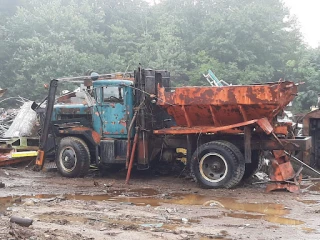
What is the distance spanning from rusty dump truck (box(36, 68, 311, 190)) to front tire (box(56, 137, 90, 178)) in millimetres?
26

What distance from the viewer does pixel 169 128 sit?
10.9m

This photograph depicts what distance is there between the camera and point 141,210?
25.8 feet

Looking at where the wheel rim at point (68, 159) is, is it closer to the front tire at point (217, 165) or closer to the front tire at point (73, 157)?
the front tire at point (73, 157)

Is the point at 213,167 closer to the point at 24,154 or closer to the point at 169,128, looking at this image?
the point at 169,128

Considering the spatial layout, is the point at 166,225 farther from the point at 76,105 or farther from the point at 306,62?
the point at 306,62

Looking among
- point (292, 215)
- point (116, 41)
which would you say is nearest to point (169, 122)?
point (292, 215)

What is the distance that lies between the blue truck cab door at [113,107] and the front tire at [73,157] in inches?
26.8

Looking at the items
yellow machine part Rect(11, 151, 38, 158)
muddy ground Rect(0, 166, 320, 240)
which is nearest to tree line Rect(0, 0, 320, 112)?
yellow machine part Rect(11, 151, 38, 158)

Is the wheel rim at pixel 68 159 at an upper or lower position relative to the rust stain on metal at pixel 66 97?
lower

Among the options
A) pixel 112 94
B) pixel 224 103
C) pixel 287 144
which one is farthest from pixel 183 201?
pixel 112 94

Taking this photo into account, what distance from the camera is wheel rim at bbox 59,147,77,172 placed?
11.9 meters

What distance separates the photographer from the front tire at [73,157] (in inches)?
464

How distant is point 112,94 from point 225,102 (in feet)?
10.2

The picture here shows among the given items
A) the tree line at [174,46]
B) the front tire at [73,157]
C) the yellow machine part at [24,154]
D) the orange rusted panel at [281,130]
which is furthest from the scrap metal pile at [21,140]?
the tree line at [174,46]
